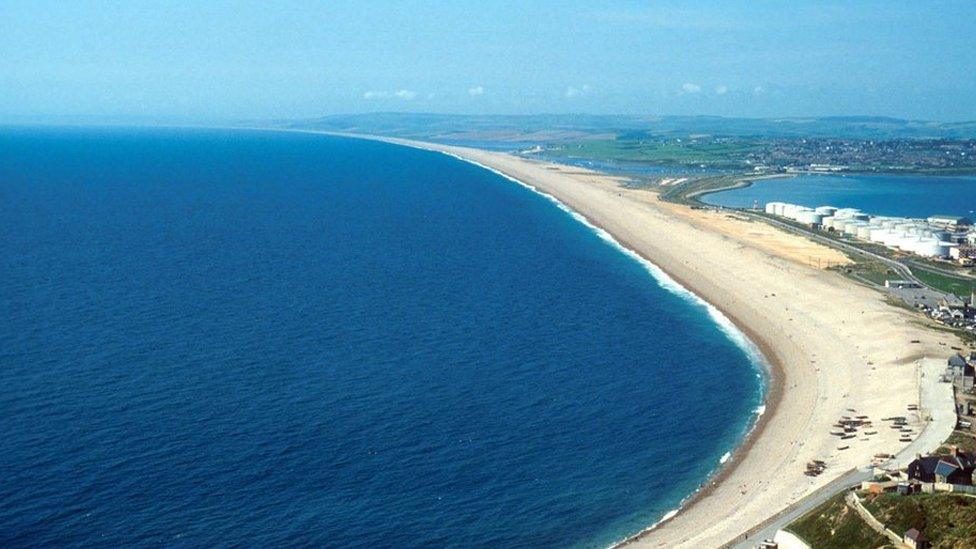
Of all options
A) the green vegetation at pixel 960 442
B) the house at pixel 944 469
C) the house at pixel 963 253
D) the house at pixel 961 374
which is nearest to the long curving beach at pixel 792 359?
the green vegetation at pixel 960 442

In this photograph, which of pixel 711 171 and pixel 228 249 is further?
pixel 711 171

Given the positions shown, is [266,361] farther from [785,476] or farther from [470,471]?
[785,476]

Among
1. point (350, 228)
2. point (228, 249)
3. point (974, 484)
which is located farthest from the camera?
point (350, 228)

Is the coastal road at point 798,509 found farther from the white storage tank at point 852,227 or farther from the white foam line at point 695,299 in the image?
the white storage tank at point 852,227

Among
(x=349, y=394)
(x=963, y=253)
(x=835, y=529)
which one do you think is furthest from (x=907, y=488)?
(x=963, y=253)

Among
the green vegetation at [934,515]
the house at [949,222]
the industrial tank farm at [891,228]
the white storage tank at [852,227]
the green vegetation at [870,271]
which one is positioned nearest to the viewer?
the green vegetation at [934,515]

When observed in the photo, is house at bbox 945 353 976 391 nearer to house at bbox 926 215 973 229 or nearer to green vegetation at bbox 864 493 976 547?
green vegetation at bbox 864 493 976 547

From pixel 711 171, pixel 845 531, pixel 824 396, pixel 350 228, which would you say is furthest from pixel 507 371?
pixel 711 171
